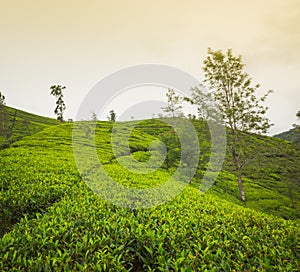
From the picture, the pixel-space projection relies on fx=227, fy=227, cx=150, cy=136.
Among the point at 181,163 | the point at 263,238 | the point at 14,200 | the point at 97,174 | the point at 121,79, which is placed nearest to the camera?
the point at 263,238

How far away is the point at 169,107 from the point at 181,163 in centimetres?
465

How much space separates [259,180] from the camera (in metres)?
26.2

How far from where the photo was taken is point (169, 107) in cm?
1680

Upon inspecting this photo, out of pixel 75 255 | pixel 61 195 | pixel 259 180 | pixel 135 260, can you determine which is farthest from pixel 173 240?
pixel 259 180

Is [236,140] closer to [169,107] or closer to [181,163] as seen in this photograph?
[181,163]

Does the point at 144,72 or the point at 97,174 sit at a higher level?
the point at 144,72

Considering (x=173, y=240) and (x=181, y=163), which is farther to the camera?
(x=181, y=163)

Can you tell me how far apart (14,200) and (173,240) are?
184 inches

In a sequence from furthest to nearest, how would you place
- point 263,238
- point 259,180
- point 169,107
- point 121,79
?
1. point 259,180
2. point 169,107
3. point 121,79
4. point 263,238

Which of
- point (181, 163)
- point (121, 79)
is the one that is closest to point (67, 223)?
point (121, 79)

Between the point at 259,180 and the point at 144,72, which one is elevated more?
the point at 144,72

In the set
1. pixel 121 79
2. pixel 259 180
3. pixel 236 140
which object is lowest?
pixel 259 180

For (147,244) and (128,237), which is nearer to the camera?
(147,244)

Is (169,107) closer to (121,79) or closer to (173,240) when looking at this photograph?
Result: (121,79)
